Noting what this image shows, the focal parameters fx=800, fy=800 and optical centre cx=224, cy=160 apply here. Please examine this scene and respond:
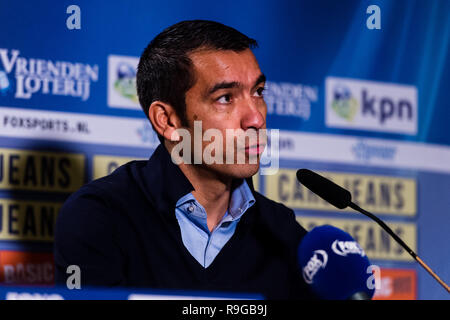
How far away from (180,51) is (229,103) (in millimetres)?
217

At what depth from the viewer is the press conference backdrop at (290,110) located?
265 centimetres

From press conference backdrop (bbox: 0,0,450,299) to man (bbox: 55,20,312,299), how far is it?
0.39 metres

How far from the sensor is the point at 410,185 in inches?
130

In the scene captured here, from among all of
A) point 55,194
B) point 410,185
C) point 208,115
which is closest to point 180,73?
point 208,115

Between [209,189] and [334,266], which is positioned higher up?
[209,189]

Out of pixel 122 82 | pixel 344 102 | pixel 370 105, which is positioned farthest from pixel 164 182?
pixel 370 105

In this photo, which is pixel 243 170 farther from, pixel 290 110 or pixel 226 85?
pixel 290 110

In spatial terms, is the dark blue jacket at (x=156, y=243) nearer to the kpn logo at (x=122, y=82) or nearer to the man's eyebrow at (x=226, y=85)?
the man's eyebrow at (x=226, y=85)

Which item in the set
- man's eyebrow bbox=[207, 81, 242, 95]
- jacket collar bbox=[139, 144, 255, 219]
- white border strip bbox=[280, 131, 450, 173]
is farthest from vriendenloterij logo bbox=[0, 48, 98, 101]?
white border strip bbox=[280, 131, 450, 173]

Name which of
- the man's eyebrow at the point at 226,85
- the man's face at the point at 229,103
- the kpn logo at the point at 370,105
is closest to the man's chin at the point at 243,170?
the man's face at the point at 229,103

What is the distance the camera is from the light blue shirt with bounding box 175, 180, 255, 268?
2.21 m

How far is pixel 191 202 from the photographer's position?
224cm

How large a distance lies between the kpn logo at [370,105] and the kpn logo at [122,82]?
801 mm
